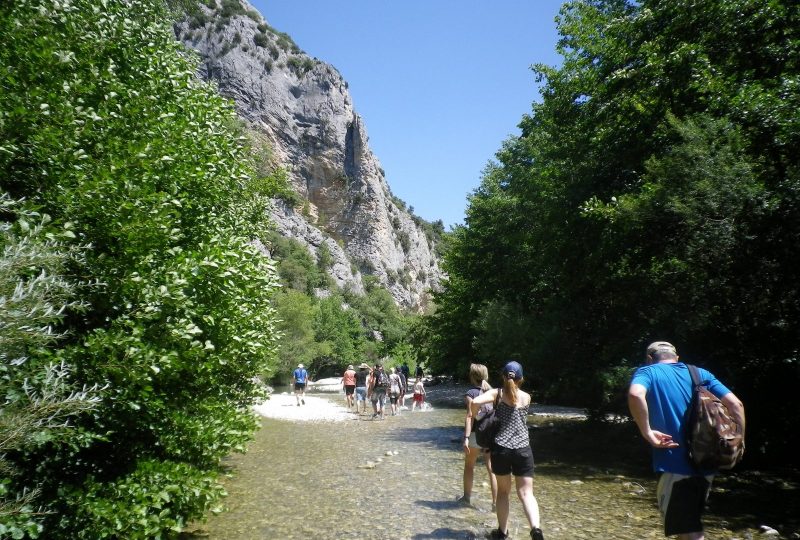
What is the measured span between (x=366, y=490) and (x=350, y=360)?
184 ft

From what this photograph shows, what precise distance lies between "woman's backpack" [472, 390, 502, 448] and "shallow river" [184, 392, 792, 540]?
4.68ft

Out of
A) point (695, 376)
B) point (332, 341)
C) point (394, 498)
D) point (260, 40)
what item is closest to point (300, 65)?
point (260, 40)

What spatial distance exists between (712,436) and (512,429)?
7.79 feet

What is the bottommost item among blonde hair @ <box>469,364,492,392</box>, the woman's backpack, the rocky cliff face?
the woman's backpack

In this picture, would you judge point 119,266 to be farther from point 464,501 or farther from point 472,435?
point 464,501

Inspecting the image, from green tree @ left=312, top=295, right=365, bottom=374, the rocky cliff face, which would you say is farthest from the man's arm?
the rocky cliff face

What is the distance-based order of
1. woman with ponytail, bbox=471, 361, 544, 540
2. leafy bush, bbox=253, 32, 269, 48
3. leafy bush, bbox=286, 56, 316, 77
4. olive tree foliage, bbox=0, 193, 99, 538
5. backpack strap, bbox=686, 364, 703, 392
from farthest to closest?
leafy bush, bbox=286, 56, 316, 77 → leafy bush, bbox=253, 32, 269, 48 → woman with ponytail, bbox=471, 361, 544, 540 → backpack strap, bbox=686, 364, 703, 392 → olive tree foliage, bbox=0, 193, 99, 538

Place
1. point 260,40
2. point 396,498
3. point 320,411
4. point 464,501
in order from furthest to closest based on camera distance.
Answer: point 260,40
point 320,411
point 396,498
point 464,501

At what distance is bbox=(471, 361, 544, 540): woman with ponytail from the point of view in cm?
616

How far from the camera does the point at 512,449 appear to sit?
244 inches

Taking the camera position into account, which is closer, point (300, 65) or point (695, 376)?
point (695, 376)

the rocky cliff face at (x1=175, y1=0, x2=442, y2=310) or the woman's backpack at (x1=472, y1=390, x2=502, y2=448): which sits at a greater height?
the rocky cliff face at (x1=175, y1=0, x2=442, y2=310)

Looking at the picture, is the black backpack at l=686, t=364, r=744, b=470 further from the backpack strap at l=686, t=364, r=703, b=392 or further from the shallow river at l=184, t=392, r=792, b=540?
the shallow river at l=184, t=392, r=792, b=540

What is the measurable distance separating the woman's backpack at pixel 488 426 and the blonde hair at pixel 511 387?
240mm
